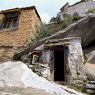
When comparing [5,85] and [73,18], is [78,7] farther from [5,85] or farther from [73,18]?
[5,85]

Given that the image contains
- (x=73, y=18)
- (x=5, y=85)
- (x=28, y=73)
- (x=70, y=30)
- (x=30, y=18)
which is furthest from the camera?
(x=30, y=18)

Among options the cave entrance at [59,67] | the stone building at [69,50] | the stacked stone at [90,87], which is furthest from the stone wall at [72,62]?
the cave entrance at [59,67]

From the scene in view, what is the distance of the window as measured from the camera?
15.7 m

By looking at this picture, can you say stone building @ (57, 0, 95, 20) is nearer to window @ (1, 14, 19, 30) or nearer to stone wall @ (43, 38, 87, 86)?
window @ (1, 14, 19, 30)

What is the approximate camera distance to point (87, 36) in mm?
12195

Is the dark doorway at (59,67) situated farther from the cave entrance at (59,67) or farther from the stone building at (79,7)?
the stone building at (79,7)

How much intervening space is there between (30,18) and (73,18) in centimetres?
331

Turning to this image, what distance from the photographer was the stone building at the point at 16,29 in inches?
580

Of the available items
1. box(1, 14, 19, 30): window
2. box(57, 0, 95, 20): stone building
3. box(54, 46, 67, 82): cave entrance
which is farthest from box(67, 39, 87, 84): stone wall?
box(57, 0, 95, 20): stone building

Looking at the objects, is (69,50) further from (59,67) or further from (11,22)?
(11,22)

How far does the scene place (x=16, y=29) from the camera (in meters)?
15.4

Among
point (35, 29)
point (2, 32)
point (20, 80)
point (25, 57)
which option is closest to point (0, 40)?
point (2, 32)

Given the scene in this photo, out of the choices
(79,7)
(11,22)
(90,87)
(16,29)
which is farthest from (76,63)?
(79,7)

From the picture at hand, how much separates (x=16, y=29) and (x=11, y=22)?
0.87m
